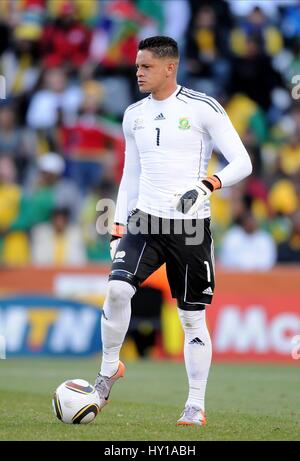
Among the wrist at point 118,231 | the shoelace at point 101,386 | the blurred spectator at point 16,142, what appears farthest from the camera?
the blurred spectator at point 16,142

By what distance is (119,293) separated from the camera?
7754 mm

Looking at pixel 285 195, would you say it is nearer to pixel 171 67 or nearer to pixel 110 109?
pixel 110 109

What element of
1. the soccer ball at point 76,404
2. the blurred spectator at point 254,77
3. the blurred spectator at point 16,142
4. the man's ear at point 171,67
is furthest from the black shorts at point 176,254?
the blurred spectator at point 254,77

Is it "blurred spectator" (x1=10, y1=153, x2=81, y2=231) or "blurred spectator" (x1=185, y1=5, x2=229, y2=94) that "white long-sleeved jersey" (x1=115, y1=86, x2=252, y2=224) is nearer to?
"blurred spectator" (x1=10, y1=153, x2=81, y2=231)

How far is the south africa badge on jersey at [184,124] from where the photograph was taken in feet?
26.1

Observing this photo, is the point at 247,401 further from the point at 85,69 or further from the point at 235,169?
the point at 85,69

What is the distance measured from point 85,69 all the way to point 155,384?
8131mm

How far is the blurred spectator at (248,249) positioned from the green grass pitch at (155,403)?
1958mm

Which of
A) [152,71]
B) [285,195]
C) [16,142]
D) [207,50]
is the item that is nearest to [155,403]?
[152,71]

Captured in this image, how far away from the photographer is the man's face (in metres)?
8.03

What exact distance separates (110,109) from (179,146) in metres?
10.3

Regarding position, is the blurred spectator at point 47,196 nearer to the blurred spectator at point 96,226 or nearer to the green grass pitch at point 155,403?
the blurred spectator at point 96,226

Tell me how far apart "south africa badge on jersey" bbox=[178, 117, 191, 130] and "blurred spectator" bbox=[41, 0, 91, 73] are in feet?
35.7
